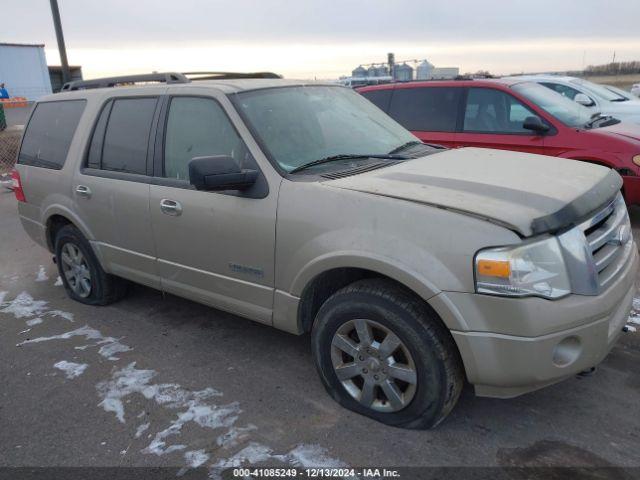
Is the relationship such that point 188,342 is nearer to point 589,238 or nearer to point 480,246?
point 480,246

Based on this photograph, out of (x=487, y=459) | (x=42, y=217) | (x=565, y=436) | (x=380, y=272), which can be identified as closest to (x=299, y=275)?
(x=380, y=272)

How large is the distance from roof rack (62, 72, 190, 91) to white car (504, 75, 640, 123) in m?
7.69

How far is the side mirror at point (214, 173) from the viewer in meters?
3.01

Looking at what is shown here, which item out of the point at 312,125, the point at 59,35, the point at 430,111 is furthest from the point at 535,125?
the point at 59,35

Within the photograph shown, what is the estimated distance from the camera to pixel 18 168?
201 inches

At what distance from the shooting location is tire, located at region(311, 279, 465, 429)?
268 cm

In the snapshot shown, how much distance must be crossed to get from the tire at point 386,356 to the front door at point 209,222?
20.6 inches

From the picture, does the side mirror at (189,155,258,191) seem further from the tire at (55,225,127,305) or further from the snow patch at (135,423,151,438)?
the tire at (55,225,127,305)

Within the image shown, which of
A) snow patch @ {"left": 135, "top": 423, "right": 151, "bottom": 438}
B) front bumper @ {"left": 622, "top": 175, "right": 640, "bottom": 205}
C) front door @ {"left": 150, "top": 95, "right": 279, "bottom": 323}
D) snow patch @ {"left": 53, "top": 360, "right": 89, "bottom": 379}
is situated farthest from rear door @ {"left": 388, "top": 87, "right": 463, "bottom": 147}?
snow patch @ {"left": 135, "top": 423, "right": 151, "bottom": 438}

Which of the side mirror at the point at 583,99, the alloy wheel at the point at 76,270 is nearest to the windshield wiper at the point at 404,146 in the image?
the alloy wheel at the point at 76,270

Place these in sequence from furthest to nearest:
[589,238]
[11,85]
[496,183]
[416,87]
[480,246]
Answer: [11,85]
[416,87]
[496,183]
[589,238]
[480,246]

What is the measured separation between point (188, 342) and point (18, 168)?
8.31 feet

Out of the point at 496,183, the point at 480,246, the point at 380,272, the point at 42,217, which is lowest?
the point at 42,217

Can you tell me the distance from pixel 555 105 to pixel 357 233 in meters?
5.06
